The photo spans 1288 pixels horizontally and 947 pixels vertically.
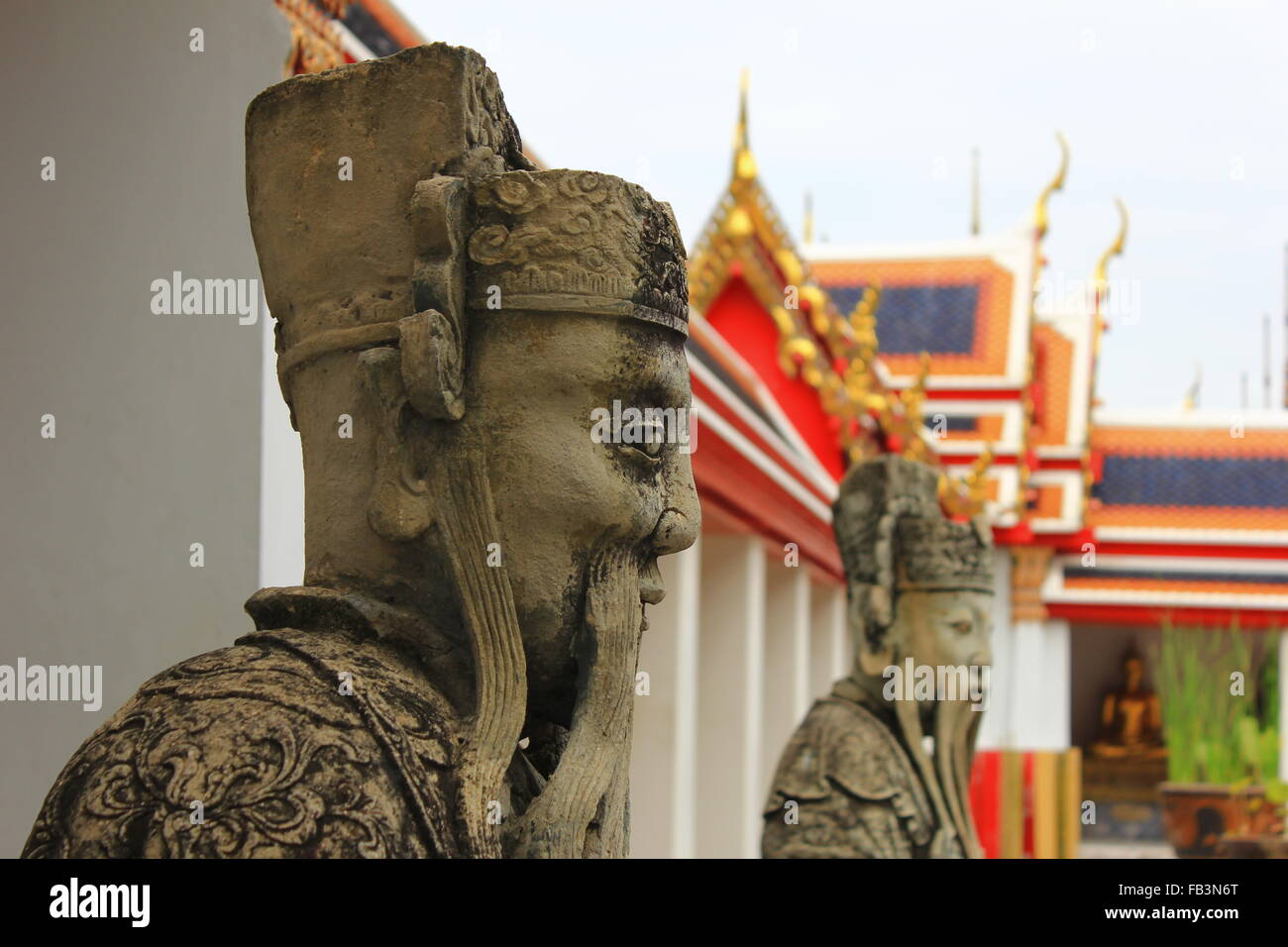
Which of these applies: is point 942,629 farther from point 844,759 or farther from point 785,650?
point 785,650

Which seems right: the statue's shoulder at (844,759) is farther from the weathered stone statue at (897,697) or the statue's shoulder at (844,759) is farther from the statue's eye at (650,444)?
the statue's eye at (650,444)

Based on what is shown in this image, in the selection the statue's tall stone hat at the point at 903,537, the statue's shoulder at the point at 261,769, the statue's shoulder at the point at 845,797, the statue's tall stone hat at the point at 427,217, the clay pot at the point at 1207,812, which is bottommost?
the clay pot at the point at 1207,812

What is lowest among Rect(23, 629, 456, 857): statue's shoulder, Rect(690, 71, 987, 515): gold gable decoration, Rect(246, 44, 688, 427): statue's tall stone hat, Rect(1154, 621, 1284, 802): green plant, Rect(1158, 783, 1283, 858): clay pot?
Rect(1158, 783, 1283, 858): clay pot

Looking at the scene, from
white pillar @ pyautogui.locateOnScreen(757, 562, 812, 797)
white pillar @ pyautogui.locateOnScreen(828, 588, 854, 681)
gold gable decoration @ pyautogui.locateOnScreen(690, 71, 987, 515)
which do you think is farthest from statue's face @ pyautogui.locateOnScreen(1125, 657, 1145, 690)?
white pillar @ pyautogui.locateOnScreen(757, 562, 812, 797)

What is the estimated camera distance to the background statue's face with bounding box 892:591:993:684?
510cm

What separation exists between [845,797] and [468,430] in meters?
2.69

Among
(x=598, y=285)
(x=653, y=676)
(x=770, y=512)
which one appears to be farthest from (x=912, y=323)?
(x=598, y=285)

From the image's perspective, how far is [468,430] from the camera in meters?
2.27

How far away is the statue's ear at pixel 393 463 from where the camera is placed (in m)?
2.23

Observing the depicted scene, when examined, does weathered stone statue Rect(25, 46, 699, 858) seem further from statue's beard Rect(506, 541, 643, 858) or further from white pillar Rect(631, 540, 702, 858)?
white pillar Rect(631, 540, 702, 858)

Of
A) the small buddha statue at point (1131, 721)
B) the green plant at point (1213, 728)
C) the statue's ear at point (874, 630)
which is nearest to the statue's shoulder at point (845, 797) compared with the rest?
the statue's ear at point (874, 630)

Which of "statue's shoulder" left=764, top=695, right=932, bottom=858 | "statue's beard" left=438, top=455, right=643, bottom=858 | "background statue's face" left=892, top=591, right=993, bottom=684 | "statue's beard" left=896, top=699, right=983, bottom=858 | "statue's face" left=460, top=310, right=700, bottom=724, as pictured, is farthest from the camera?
"background statue's face" left=892, top=591, right=993, bottom=684

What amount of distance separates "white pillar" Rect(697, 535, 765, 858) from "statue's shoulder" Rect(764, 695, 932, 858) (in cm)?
252
